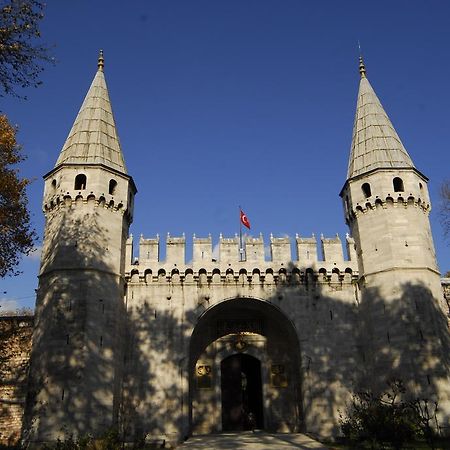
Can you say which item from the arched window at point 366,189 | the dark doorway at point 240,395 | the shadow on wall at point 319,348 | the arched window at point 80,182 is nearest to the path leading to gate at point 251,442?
the shadow on wall at point 319,348

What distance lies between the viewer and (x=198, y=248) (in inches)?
914

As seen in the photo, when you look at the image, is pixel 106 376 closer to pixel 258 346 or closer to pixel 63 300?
pixel 63 300

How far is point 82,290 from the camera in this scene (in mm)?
20031

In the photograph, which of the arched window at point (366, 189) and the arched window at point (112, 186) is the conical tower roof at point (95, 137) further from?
the arched window at point (366, 189)

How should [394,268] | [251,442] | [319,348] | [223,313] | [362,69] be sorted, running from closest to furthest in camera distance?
[251,442] → [394,268] → [319,348] → [223,313] → [362,69]

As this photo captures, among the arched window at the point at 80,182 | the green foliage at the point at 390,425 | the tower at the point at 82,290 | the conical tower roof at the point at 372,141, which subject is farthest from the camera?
the conical tower roof at the point at 372,141

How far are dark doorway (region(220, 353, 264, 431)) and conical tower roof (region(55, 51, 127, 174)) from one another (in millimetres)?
10945

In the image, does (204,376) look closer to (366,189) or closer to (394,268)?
(394,268)

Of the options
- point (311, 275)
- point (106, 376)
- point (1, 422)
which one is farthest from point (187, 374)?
point (1, 422)

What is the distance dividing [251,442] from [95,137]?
15309 millimetres

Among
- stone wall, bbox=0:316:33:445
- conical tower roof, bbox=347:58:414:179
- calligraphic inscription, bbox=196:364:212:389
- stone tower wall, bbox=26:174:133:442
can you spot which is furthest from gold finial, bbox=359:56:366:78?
stone wall, bbox=0:316:33:445

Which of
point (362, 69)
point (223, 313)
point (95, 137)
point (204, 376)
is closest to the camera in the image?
point (204, 376)

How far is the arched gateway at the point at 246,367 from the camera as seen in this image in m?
23.0

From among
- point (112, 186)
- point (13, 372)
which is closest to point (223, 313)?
point (112, 186)
